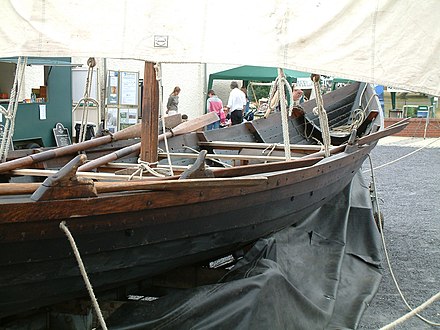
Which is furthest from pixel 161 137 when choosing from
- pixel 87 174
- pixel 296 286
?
pixel 296 286

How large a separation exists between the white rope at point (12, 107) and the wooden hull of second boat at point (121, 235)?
1573mm

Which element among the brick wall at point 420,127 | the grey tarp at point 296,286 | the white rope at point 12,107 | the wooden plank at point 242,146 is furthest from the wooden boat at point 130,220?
the brick wall at point 420,127

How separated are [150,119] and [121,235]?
159 centimetres

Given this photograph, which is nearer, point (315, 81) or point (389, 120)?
point (315, 81)

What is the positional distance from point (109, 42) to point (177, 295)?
1.71 m

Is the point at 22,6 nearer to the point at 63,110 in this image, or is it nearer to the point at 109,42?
the point at 109,42

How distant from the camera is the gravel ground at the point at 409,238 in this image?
5145 mm

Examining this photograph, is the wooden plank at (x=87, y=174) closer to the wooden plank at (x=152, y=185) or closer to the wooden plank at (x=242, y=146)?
the wooden plank at (x=152, y=185)

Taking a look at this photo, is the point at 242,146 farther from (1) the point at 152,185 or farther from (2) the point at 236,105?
(2) the point at 236,105

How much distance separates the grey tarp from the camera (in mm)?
3822

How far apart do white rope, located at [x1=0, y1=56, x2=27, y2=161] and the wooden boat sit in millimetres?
912

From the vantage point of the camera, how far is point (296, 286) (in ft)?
15.7

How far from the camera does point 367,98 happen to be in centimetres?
945

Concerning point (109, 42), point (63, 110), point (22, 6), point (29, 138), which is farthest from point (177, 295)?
point (63, 110)
